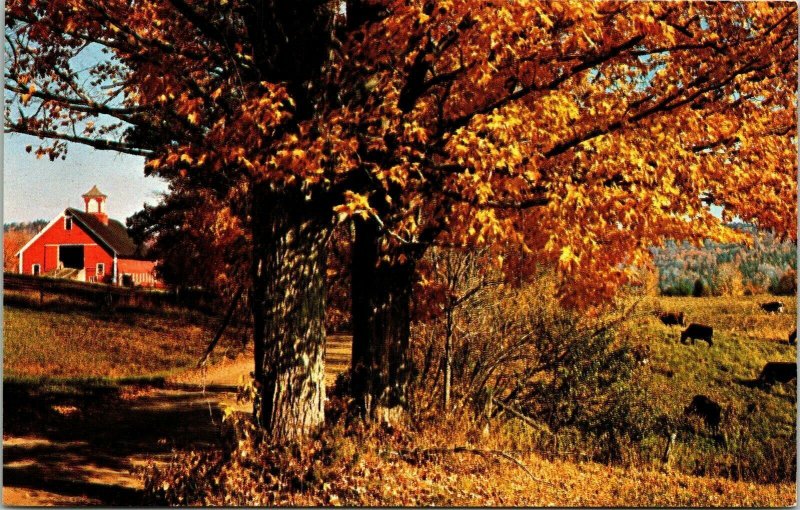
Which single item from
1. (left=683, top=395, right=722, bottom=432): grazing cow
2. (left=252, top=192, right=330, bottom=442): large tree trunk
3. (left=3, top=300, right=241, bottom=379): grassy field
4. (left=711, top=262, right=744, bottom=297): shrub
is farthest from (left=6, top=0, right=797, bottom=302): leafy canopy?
(left=3, top=300, right=241, bottom=379): grassy field

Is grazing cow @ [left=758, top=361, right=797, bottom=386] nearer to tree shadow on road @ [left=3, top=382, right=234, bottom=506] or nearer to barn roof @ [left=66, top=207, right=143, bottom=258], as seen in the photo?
tree shadow on road @ [left=3, top=382, right=234, bottom=506]

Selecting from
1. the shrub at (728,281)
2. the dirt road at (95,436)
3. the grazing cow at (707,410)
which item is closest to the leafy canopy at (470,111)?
the shrub at (728,281)

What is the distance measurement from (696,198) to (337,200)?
3428 millimetres

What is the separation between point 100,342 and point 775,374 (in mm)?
13656

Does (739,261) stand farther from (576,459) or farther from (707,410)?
(707,410)

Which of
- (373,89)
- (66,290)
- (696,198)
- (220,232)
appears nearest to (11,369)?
(66,290)

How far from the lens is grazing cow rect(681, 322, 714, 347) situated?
1152 centimetres

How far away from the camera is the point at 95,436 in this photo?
27.3 feet

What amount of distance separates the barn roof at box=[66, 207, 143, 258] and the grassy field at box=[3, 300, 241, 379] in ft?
7.12

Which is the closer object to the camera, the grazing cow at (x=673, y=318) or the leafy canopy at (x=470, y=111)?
the leafy canopy at (x=470, y=111)

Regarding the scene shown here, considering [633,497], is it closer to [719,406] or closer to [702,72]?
[702,72]

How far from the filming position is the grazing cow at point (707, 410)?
10694mm

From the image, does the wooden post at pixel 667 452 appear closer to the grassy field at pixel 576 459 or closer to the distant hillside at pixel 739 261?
the grassy field at pixel 576 459

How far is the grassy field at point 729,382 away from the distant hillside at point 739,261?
378 mm
